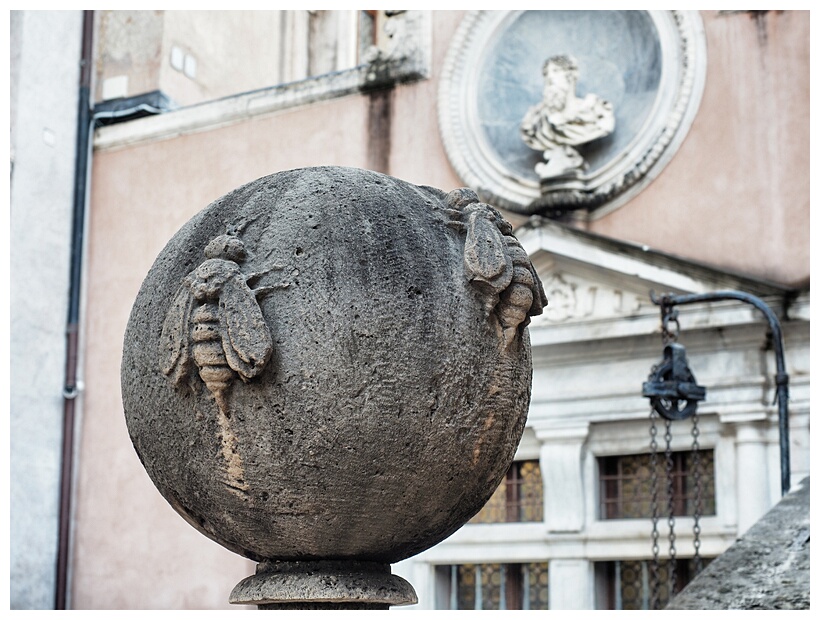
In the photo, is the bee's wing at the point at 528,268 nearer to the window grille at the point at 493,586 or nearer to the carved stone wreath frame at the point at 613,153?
the carved stone wreath frame at the point at 613,153

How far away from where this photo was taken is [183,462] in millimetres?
3391

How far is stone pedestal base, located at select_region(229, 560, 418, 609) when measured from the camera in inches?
132

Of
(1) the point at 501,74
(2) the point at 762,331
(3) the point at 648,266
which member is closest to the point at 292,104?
(1) the point at 501,74

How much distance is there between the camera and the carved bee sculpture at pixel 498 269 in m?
3.40

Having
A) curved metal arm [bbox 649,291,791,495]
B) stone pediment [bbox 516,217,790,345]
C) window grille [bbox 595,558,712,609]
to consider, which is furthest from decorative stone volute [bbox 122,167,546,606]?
window grille [bbox 595,558,712,609]

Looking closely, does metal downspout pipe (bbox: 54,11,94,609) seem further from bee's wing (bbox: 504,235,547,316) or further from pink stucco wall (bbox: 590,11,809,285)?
bee's wing (bbox: 504,235,547,316)

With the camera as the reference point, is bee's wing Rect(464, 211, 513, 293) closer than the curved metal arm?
Yes

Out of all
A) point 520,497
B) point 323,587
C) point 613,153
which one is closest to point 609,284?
point 613,153

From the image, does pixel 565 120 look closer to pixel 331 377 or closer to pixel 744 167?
pixel 744 167

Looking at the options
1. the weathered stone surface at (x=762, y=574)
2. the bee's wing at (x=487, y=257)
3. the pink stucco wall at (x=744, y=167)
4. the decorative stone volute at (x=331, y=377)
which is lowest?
the weathered stone surface at (x=762, y=574)

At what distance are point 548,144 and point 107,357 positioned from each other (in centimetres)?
441

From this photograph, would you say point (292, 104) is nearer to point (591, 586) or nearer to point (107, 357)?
point (107, 357)

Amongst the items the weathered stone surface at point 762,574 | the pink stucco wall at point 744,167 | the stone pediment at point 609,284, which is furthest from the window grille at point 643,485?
the weathered stone surface at point 762,574

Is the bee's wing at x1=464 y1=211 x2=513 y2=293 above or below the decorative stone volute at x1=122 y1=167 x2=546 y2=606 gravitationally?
above
